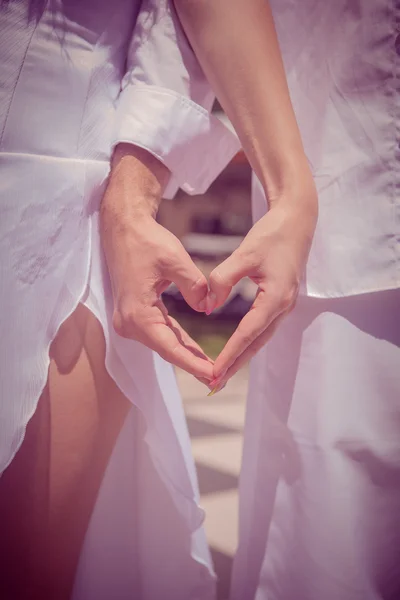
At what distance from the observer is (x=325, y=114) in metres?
0.59

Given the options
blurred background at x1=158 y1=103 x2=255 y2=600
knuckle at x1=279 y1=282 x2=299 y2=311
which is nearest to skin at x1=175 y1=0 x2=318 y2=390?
knuckle at x1=279 y1=282 x2=299 y2=311

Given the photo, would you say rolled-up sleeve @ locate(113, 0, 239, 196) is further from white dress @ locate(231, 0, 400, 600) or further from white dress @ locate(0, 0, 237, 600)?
white dress @ locate(231, 0, 400, 600)

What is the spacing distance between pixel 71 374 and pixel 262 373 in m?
0.30

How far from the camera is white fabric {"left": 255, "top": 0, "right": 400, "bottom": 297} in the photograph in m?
0.54

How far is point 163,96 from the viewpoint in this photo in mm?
527

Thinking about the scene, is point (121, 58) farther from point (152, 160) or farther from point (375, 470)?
point (375, 470)

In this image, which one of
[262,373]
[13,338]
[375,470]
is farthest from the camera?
[262,373]

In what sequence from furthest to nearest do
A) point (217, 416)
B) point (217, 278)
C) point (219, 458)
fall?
point (217, 416), point (219, 458), point (217, 278)

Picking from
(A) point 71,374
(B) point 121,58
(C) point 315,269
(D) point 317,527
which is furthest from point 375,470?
(B) point 121,58

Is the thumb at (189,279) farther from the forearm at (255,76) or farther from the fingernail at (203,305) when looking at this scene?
the forearm at (255,76)

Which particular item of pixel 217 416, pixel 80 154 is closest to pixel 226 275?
pixel 80 154

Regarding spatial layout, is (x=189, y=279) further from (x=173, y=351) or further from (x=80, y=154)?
(x=80, y=154)

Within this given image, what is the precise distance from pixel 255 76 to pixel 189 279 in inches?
9.2

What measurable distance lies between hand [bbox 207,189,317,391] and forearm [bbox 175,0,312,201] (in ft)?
0.17
